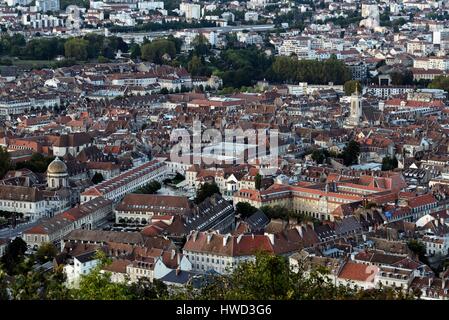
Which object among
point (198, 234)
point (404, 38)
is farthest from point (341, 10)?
point (198, 234)

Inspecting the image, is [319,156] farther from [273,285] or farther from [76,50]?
[76,50]

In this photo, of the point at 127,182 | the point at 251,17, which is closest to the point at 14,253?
the point at 127,182

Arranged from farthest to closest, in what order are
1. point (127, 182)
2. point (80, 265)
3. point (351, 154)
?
point (351, 154) < point (127, 182) < point (80, 265)

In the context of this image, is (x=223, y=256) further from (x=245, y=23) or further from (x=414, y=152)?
(x=245, y=23)

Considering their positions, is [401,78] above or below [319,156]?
below

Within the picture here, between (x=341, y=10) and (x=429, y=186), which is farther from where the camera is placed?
(x=341, y=10)

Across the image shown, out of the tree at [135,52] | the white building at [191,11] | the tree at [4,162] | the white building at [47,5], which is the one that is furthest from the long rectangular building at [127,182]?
the white building at [47,5]
